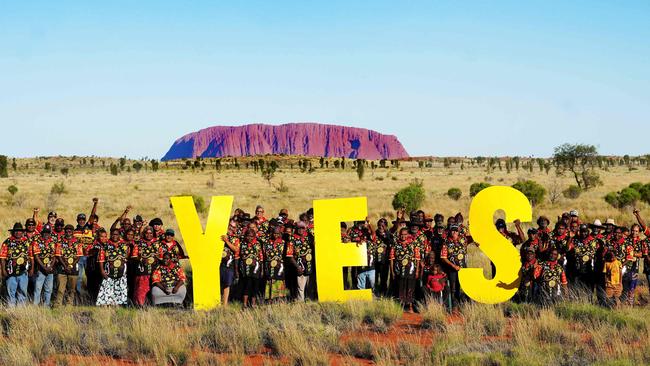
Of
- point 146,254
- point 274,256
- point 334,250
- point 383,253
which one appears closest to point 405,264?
point 383,253

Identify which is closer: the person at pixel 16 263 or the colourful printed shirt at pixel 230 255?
the person at pixel 16 263

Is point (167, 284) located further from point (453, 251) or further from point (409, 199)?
point (409, 199)

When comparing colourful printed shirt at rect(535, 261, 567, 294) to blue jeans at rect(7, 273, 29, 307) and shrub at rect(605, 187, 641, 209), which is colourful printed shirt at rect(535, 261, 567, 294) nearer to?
blue jeans at rect(7, 273, 29, 307)

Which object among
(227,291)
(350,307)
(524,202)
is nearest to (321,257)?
(350,307)

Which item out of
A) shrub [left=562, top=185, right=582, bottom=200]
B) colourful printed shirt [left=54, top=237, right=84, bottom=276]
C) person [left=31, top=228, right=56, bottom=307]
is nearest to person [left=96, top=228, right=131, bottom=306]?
colourful printed shirt [left=54, top=237, right=84, bottom=276]

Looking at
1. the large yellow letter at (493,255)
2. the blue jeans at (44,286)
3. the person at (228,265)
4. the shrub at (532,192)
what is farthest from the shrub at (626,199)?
the blue jeans at (44,286)

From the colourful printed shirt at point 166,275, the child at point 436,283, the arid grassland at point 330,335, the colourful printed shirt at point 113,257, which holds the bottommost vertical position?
the arid grassland at point 330,335

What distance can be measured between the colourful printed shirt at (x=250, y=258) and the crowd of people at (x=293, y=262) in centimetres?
2

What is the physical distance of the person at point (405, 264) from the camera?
1063cm

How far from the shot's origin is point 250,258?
10734 millimetres

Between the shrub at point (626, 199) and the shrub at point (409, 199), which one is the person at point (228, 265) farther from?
the shrub at point (626, 199)

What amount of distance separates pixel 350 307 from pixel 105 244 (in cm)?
423

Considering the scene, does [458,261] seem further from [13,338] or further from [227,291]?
[13,338]

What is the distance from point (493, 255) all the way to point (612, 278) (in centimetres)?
187
